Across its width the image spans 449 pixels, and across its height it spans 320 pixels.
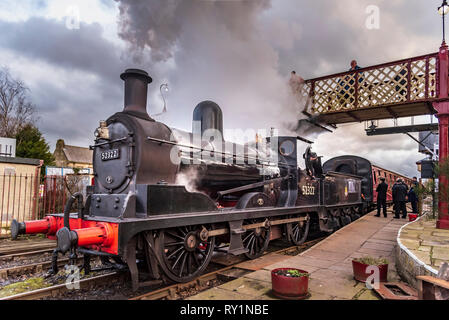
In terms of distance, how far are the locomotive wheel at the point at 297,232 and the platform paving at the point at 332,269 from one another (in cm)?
67

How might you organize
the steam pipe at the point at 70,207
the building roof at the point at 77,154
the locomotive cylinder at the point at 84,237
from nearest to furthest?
1. the locomotive cylinder at the point at 84,237
2. the steam pipe at the point at 70,207
3. the building roof at the point at 77,154

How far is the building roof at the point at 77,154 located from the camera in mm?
38188

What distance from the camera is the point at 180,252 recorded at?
453cm

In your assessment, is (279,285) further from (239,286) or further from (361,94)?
(361,94)

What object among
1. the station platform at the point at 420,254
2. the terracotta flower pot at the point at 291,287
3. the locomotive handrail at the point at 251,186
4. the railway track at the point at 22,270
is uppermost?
the locomotive handrail at the point at 251,186

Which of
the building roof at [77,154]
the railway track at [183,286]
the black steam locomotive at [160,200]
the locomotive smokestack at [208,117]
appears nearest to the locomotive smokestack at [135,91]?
the black steam locomotive at [160,200]

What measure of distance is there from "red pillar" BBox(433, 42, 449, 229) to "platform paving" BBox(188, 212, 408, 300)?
1230 millimetres

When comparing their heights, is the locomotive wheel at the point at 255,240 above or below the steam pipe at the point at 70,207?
below

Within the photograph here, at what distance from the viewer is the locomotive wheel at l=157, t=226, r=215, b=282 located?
13.5 ft

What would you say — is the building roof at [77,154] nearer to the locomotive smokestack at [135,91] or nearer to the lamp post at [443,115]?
the locomotive smokestack at [135,91]

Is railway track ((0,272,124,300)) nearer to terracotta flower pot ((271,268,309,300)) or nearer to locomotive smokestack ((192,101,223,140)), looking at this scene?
terracotta flower pot ((271,268,309,300))

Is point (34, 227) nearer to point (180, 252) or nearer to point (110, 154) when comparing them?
point (110, 154)

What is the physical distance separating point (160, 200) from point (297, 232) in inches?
176

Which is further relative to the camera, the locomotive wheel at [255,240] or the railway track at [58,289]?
the locomotive wheel at [255,240]
